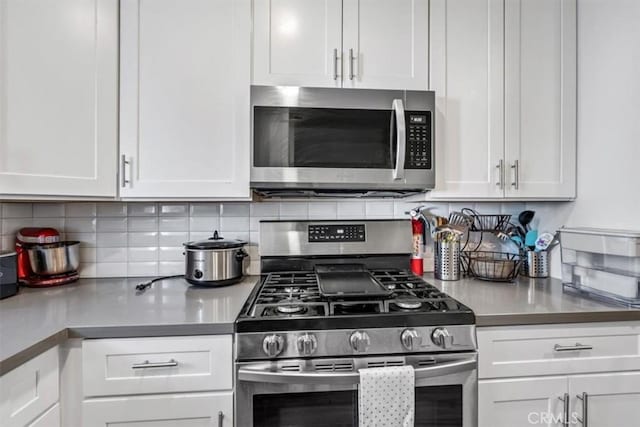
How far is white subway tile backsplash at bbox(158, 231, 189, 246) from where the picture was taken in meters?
Result: 1.65

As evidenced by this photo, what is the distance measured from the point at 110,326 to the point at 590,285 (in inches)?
70.0

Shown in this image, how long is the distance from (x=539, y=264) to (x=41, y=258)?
234cm

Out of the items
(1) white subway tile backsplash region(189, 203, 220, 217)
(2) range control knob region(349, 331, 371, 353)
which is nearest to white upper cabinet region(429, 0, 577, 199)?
(2) range control knob region(349, 331, 371, 353)

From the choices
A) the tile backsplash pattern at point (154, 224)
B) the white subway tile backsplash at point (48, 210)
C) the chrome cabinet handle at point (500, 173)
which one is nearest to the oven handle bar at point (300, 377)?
the tile backsplash pattern at point (154, 224)

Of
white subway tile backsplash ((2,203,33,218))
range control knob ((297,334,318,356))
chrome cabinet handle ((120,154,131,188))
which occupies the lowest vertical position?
range control knob ((297,334,318,356))

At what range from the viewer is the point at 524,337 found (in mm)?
1141

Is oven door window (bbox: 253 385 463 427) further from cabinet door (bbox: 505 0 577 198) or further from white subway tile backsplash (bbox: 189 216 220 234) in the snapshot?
cabinet door (bbox: 505 0 577 198)

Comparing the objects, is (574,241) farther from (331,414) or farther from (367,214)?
(331,414)

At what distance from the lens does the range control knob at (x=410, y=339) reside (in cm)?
107

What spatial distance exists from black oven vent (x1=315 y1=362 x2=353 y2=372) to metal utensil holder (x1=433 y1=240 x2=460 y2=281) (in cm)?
78

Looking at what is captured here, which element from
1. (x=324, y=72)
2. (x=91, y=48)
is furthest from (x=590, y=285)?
(x=91, y=48)

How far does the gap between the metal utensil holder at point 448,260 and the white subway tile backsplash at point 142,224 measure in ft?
4.71

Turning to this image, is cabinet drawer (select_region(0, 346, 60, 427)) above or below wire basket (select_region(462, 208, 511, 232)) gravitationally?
below

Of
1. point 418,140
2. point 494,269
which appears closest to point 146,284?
point 418,140
